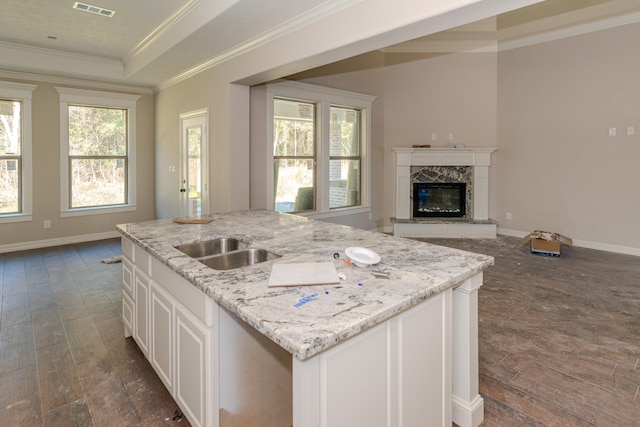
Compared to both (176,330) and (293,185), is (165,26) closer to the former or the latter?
(293,185)

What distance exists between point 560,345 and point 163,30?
16.1 ft

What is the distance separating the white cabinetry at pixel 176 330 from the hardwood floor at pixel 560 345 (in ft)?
4.68

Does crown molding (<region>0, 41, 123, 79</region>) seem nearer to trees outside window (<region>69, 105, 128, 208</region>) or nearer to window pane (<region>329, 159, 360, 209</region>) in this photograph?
trees outside window (<region>69, 105, 128, 208</region>)

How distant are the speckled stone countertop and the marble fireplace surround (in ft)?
13.7

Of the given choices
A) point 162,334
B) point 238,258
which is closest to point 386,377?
point 238,258

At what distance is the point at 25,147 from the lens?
217 inches

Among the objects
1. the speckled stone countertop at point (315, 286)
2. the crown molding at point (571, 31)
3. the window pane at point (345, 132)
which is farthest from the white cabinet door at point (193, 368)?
the crown molding at point (571, 31)

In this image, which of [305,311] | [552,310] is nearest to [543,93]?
[552,310]

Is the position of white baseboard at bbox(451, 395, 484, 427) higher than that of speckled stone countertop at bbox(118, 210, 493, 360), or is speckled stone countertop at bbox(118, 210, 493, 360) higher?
speckled stone countertop at bbox(118, 210, 493, 360)

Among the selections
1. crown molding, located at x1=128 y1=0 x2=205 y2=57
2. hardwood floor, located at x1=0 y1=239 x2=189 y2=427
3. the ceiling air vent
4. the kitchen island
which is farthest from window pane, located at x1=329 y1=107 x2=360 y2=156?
the kitchen island

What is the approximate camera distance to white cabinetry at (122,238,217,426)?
1.56m

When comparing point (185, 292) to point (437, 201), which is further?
point (437, 201)

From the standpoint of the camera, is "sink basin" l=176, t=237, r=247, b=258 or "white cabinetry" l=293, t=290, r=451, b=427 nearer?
"white cabinetry" l=293, t=290, r=451, b=427

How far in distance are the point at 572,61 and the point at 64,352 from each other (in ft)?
23.1
